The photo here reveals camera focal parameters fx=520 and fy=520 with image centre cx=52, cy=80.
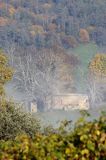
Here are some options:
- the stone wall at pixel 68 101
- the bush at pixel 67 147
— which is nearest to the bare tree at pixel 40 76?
the stone wall at pixel 68 101

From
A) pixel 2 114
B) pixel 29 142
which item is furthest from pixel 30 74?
pixel 29 142

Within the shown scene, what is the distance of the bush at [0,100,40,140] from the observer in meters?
20.6

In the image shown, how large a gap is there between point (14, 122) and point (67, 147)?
548 inches

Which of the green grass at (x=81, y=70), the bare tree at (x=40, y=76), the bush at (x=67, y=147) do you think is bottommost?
the green grass at (x=81, y=70)

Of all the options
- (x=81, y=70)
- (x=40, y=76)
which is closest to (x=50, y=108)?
(x=40, y=76)

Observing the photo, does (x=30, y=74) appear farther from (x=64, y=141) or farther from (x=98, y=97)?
(x=64, y=141)

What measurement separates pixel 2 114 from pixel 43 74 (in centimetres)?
10832

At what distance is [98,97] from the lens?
125438mm

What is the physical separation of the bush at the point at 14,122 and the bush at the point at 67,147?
39.6ft

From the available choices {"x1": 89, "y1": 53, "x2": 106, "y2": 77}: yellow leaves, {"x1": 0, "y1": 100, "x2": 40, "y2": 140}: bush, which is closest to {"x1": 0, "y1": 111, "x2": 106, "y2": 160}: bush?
{"x1": 0, "y1": 100, "x2": 40, "y2": 140}: bush

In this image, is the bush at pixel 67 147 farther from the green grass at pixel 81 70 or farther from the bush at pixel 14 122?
the green grass at pixel 81 70

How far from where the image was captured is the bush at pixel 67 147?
7461 millimetres

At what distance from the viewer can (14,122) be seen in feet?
70.1

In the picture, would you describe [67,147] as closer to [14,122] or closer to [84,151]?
[84,151]
